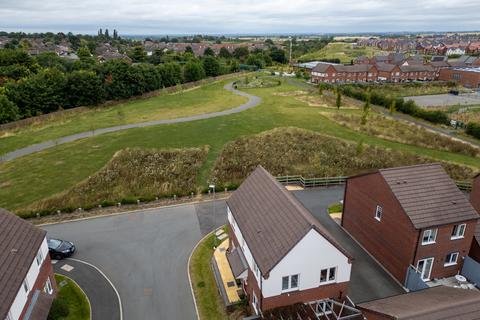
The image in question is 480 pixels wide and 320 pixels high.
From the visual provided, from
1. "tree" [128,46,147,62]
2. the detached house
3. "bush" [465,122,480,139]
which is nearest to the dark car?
the detached house

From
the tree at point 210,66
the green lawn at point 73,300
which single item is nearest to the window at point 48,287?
the green lawn at point 73,300

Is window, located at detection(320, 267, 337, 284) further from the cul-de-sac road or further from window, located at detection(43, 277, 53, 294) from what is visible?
window, located at detection(43, 277, 53, 294)

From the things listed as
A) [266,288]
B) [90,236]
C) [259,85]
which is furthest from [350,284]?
[259,85]

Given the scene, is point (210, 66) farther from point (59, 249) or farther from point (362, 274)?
point (362, 274)

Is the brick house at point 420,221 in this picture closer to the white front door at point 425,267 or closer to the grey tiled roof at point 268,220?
the white front door at point 425,267

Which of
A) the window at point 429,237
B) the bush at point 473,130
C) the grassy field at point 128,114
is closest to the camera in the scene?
the window at point 429,237
